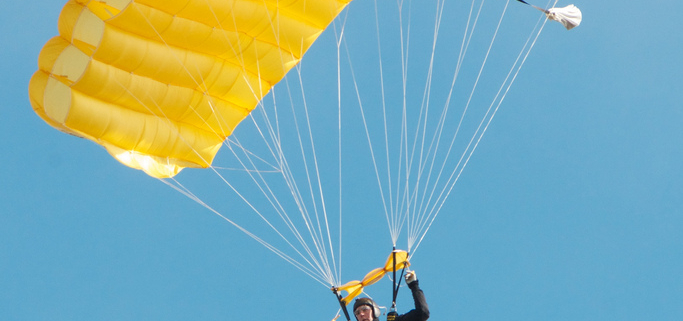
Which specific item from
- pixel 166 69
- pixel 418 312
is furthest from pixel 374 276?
pixel 166 69

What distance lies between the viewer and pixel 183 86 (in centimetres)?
1162

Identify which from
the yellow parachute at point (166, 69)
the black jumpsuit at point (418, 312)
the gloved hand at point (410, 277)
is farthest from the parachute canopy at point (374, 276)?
the yellow parachute at point (166, 69)

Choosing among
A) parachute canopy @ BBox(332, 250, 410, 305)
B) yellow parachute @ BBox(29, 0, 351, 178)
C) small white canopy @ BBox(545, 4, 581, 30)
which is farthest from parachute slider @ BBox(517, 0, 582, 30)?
parachute canopy @ BBox(332, 250, 410, 305)

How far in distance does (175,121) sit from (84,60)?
66.5 inches

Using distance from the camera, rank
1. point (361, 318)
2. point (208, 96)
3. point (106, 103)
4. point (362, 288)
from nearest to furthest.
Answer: point (361, 318), point (362, 288), point (106, 103), point (208, 96)

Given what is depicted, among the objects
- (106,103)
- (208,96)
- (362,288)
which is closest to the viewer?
(362,288)

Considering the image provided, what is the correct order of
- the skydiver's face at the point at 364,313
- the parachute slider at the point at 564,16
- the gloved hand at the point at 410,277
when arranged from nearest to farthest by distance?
1. the skydiver's face at the point at 364,313
2. the gloved hand at the point at 410,277
3. the parachute slider at the point at 564,16

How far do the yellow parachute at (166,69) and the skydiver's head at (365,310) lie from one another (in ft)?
11.1

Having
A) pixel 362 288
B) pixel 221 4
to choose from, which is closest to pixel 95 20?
pixel 221 4

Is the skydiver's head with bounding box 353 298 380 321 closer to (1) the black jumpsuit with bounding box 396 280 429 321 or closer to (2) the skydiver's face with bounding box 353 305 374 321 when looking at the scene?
(2) the skydiver's face with bounding box 353 305 374 321

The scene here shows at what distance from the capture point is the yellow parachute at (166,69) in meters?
10.5

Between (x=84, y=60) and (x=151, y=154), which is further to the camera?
(x=151, y=154)

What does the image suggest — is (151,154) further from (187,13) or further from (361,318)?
(361,318)

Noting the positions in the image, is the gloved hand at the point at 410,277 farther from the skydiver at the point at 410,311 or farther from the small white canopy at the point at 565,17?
the small white canopy at the point at 565,17
